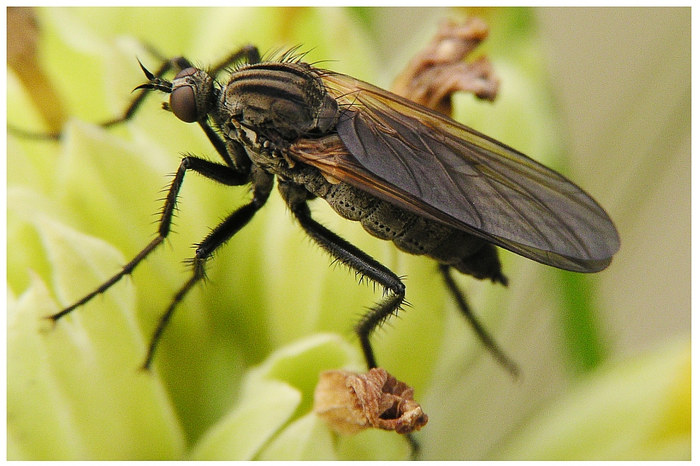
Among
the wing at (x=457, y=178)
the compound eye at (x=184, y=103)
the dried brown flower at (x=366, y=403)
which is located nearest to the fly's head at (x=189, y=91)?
the compound eye at (x=184, y=103)

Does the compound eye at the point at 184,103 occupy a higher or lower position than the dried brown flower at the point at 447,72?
lower

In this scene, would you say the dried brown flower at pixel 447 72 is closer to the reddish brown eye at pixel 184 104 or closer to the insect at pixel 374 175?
the insect at pixel 374 175

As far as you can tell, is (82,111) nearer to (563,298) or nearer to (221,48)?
(221,48)

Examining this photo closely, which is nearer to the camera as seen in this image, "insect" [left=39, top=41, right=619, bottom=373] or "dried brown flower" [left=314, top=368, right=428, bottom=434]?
"dried brown flower" [left=314, top=368, right=428, bottom=434]

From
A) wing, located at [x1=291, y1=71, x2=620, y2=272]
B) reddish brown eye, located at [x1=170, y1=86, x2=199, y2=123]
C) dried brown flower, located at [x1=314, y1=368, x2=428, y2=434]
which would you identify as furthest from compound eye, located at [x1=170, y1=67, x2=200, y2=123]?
dried brown flower, located at [x1=314, y1=368, x2=428, y2=434]

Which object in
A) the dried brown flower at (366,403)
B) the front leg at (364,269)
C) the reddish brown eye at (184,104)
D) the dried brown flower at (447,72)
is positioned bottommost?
the dried brown flower at (366,403)

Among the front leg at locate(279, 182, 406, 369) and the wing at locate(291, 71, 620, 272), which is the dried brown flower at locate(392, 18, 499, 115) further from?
the front leg at locate(279, 182, 406, 369)

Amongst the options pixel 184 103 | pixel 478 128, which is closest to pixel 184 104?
pixel 184 103
